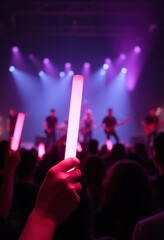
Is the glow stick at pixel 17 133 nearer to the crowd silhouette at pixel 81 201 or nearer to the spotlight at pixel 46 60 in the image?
the crowd silhouette at pixel 81 201

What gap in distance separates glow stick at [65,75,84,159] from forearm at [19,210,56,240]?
0.16 metres

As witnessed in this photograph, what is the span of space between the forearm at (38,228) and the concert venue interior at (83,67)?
42.6ft

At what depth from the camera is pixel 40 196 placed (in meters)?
0.69

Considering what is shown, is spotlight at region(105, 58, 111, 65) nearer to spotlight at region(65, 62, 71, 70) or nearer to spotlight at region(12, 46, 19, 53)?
spotlight at region(65, 62, 71, 70)

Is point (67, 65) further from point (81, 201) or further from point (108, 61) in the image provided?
point (81, 201)

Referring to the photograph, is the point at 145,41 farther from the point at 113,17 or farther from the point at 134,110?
the point at 134,110

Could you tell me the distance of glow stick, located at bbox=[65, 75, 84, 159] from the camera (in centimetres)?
72

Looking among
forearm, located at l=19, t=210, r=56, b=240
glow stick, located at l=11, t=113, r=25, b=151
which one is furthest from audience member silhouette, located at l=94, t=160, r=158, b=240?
forearm, located at l=19, t=210, r=56, b=240

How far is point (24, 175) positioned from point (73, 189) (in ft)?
6.84

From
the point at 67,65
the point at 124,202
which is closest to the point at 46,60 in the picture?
the point at 67,65

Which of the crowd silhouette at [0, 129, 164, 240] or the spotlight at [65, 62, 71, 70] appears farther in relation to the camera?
the spotlight at [65, 62, 71, 70]

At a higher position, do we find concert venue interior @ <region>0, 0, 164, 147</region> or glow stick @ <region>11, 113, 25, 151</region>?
concert venue interior @ <region>0, 0, 164, 147</region>

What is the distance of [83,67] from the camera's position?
48.6 ft

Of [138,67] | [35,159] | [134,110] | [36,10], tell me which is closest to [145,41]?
[138,67]
